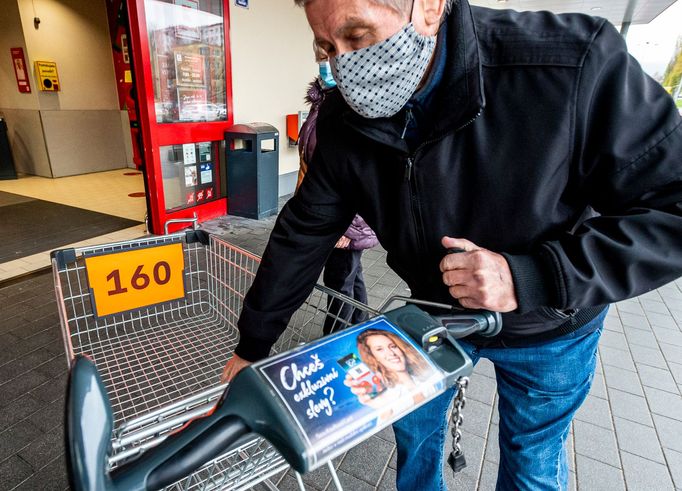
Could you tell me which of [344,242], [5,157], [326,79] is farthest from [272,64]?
[5,157]

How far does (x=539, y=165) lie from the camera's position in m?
0.83

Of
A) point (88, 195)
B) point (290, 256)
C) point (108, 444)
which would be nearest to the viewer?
point (108, 444)

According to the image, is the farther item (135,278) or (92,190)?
(92,190)

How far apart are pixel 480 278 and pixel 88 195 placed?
700 centimetres

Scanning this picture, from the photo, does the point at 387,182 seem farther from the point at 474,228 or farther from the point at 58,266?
the point at 58,266

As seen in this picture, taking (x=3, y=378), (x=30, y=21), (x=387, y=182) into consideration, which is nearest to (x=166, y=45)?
(x=3, y=378)

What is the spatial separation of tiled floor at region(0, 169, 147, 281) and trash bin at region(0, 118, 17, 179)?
20cm

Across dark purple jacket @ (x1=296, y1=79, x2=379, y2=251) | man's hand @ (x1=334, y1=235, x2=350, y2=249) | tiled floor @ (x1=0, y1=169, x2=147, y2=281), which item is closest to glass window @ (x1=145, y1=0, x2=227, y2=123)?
tiled floor @ (x1=0, y1=169, x2=147, y2=281)

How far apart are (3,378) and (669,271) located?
118 inches

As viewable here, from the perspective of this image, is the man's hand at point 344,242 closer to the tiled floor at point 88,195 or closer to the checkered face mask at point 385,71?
the checkered face mask at point 385,71

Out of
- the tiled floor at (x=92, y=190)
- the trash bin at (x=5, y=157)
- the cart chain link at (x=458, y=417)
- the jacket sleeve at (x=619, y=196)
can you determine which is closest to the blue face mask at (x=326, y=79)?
the jacket sleeve at (x=619, y=196)

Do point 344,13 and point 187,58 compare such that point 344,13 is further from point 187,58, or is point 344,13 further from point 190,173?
point 190,173

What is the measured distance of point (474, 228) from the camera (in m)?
0.93

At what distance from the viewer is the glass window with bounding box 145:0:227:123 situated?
13.2ft
